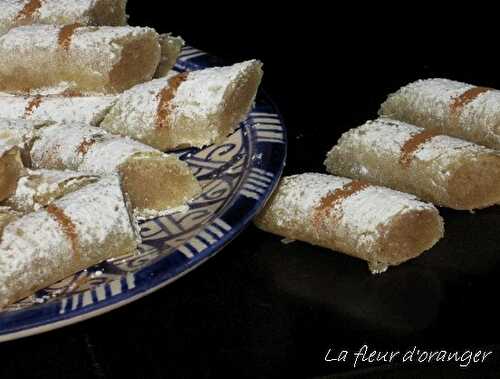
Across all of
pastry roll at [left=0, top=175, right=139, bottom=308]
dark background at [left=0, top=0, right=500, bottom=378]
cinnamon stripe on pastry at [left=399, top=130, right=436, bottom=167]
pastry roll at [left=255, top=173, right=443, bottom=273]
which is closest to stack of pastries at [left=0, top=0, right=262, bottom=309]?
pastry roll at [left=0, top=175, right=139, bottom=308]

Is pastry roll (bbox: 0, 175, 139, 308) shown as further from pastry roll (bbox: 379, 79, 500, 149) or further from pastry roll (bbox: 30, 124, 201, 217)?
Answer: pastry roll (bbox: 379, 79, 500, 149)

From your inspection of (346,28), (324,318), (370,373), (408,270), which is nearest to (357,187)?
(408,270)

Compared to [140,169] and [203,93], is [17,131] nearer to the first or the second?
[140,169]

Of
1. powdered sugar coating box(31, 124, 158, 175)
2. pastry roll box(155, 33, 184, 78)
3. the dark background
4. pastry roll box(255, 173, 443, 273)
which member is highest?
pastry roll box(155, 33, 184, 78)

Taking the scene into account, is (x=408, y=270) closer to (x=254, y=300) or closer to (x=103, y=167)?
(x=254, y=300)

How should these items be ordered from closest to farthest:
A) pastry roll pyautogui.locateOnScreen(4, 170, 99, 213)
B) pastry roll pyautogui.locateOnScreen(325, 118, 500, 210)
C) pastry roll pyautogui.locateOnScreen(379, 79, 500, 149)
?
1. pastry roll pyautogui.locateOnScreen(4, 170, 99, 213)
2. pastry roll pyautogui.locateOnScreen(325, 118, 500, 210)
3. pastry roll pyautogui.locateOnScreen(379, 79, 500, 149)

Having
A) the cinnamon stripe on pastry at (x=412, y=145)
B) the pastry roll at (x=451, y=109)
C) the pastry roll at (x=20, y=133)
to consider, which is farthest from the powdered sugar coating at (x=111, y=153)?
the pastry roll at (x=451, y=109)
